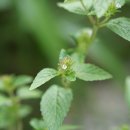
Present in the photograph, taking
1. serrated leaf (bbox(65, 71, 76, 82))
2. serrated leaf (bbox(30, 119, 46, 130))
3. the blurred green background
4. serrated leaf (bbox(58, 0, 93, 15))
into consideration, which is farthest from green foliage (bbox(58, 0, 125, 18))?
the blurred green background

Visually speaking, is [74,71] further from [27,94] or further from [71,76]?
[27,94]

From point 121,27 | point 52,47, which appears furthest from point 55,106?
point 52,47

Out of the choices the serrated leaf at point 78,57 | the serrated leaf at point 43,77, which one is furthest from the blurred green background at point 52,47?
the serrated leaf at point 43,77

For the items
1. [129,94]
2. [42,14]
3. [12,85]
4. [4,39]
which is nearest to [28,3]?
[42,14]

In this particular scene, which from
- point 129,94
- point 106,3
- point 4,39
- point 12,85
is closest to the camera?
point 106,3

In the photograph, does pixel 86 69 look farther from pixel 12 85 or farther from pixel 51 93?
pixel 12 85

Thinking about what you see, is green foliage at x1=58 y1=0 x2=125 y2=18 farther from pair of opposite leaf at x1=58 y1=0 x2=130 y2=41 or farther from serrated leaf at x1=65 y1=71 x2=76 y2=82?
serrated leaf at x1=65 y1=71 x2=76 y2=82

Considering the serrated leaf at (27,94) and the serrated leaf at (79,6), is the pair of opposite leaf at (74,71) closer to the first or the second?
the serrated leaf at (79,6)
